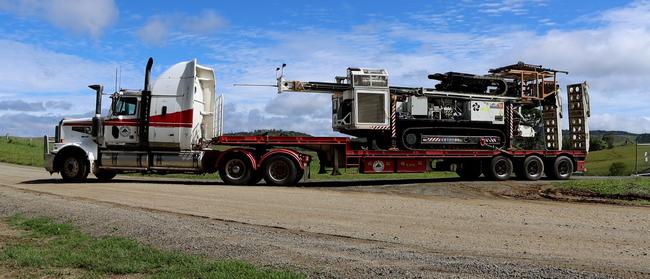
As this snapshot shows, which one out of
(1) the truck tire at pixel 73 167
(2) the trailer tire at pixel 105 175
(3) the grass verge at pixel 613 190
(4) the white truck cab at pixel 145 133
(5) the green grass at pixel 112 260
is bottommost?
(5) the green grass at pixel 112 260

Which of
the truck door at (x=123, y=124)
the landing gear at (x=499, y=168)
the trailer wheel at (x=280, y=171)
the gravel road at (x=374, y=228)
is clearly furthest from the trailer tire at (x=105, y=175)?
the landing gear at (x=499, y=168)

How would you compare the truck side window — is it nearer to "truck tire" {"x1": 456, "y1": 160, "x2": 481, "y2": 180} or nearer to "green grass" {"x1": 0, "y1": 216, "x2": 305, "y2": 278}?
"green grass" {"x1": 0, "y1": 216, "x2": 305, "y2": 278}

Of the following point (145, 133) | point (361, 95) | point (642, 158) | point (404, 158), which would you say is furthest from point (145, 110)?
point (642, 158)

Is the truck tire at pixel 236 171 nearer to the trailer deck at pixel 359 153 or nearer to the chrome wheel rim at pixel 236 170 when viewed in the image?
the chrome wheel rim at pixel 236 170

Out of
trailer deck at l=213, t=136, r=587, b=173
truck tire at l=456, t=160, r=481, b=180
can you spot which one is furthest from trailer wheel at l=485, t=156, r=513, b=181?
trailer deck at l=213, t=136, r=587, b=173

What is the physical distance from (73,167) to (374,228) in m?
14.1

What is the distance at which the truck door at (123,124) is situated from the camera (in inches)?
807

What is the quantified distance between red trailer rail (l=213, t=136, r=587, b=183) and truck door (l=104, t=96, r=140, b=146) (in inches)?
112

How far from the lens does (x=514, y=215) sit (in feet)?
39.4

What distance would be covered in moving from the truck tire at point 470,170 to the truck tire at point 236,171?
7.77 meters

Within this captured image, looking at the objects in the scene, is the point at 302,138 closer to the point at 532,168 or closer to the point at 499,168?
the point at 499,168

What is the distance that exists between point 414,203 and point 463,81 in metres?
8.88

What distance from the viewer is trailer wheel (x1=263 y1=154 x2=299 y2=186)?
65.2ft

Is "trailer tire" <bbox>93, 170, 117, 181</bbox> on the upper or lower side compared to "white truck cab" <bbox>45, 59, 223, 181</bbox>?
lower
